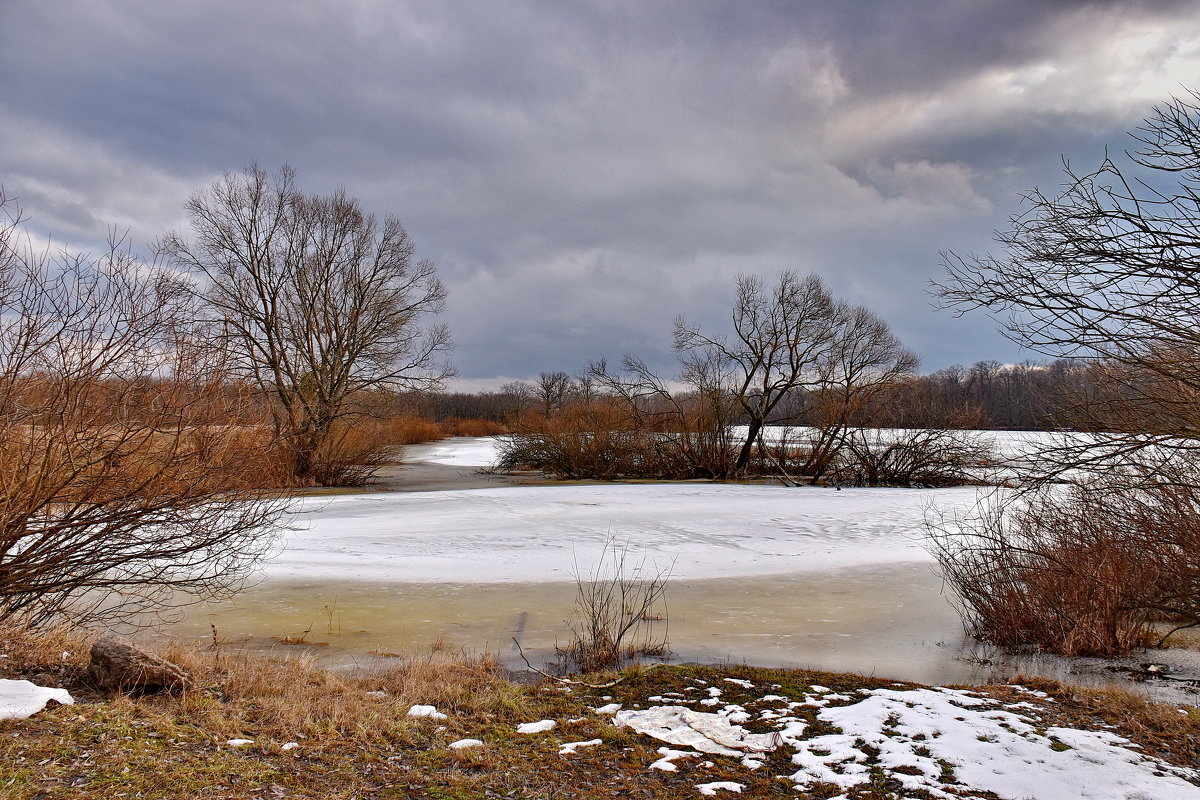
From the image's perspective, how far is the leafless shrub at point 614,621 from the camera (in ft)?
25.0

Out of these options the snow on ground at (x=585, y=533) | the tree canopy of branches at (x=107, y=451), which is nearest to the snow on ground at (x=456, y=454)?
the snow on ground at (x=585, y=533)

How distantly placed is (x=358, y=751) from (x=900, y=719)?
13.7 ft

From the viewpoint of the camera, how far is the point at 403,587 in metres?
11.9

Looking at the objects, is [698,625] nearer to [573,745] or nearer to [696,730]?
[696,730]

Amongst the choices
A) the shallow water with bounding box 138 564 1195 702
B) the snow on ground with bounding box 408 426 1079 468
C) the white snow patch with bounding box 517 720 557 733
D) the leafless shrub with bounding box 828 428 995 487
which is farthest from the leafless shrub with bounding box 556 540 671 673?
the leafless shrub with bounding box 828 428 995 487

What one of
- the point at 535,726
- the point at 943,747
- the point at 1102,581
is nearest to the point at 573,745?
the point at 535,726

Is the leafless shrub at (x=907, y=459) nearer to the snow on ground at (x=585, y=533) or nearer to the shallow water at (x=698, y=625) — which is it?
the snow on ground at (x=585, y=533)

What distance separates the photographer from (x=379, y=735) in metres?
5.18

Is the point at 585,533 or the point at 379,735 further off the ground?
the point at 379,735

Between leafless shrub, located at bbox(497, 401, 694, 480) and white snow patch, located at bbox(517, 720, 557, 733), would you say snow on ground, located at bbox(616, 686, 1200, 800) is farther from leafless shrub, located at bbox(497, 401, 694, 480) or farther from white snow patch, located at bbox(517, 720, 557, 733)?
leafless shrub, located at bbox(497, 401, 694, 480)

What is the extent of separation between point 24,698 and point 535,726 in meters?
3.67

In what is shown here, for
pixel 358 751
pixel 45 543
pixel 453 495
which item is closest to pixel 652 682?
pixel 358 751

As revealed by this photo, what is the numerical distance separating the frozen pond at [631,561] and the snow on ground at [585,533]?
7 cm

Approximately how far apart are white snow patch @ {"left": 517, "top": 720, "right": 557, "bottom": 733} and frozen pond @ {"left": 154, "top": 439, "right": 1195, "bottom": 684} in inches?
82.3
